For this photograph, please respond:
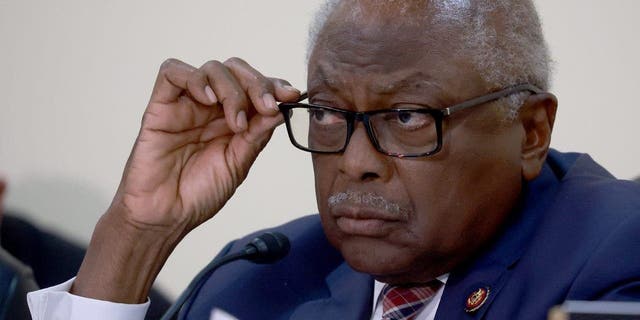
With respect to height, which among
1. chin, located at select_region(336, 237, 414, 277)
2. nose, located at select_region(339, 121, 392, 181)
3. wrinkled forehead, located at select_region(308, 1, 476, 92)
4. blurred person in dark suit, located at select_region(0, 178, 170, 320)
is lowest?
blurred person in dark suit, located at select_region(0, 178, 170, 320)

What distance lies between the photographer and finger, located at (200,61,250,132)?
Result: 2.37 metres

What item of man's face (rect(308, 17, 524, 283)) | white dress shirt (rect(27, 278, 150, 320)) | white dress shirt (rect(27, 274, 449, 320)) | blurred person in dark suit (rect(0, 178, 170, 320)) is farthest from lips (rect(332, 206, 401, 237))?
blurred person in dark suit (rect(0, 178, 170, 320))

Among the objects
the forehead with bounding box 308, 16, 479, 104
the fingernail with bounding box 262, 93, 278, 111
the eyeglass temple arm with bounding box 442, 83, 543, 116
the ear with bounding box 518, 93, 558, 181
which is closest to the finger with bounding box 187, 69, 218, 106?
the fingernail with bounding box 262, 93, 278, 111

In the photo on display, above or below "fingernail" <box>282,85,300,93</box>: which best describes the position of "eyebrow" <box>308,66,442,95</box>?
above

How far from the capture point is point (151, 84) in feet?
12.1

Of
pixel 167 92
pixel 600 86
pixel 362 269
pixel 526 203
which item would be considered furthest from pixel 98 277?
pixel 600 86

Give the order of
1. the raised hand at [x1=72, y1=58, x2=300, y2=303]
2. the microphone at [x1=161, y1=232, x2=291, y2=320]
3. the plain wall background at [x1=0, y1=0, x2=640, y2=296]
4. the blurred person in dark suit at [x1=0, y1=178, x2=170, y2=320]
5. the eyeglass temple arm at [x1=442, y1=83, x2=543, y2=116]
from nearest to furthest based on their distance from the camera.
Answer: the eyeglass temple arm at [x1=442, y1=83, x2=543, y2=116], the microphone at [x1=161, y1=232, x2=291, y2=320], the raised hand at [x1=72, y1=58, x2=300, y2=303], the plain wall background at [x1=0, y1=0, x2=640, y2=296], the blurred person in dark suit at [x1=0, y1=178, x2=170, y2=320]

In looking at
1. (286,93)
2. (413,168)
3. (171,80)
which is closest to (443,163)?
(413,168)

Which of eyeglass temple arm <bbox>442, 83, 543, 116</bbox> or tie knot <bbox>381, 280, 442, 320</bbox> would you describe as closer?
eyeglass temple arm <bbox>442, 83, 543, 116</bbox>

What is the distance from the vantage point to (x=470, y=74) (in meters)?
2.12

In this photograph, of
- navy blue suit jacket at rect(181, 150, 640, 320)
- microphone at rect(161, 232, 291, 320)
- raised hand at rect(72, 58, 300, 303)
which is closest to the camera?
navy blue suit jacket at rect(181, 150, 640, 320)

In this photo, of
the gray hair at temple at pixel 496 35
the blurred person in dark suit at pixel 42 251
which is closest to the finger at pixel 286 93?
the gray hair at temple at pixel 496 35

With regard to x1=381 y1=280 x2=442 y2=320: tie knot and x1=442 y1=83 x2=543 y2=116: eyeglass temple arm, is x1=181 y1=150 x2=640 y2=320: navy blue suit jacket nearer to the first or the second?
x1=381 y1=280 x2=442 y2=320: tie knot

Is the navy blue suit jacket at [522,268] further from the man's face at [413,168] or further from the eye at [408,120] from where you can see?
the eye at [408,120]
